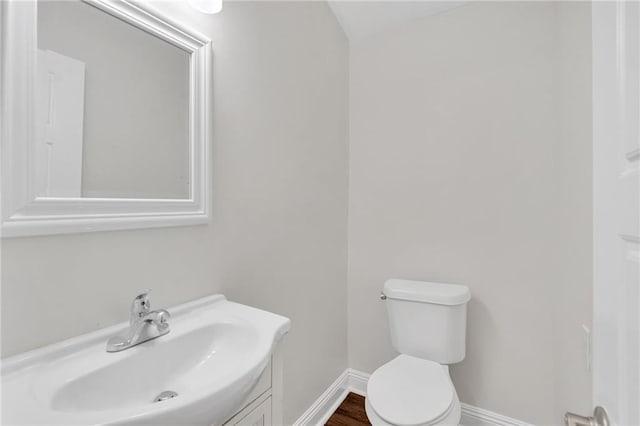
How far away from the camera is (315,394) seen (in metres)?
1.74

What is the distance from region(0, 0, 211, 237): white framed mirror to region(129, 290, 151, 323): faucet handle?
0.68 ft

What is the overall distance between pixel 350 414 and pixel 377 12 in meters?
2.40

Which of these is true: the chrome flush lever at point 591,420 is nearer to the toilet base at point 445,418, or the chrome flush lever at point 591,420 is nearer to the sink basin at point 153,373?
the sink basin at point 153,373

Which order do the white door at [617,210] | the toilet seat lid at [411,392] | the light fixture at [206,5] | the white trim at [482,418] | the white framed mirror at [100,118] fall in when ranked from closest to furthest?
the white door at [617,210], the white framed mirror at [100,118], the light fixture at [206,5], the toilet seat lid at [411,392], the white trim at [482,418]

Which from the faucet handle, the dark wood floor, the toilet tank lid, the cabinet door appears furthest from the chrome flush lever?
the dark wood floor

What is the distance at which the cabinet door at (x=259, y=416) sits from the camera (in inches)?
32.4

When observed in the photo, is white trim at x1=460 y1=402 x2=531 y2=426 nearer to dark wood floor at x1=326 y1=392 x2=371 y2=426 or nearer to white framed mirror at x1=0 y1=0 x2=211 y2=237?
dark wood floor at x1=326 y1=392 x2=371 y2=426

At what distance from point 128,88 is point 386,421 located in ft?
4.74

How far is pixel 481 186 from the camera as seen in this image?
1673mm

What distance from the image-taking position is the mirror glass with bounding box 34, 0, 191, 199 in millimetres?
767

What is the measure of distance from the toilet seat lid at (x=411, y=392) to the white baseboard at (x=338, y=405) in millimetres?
506

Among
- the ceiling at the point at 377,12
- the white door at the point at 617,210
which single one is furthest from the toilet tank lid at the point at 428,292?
the ceiling at the point at 377,12

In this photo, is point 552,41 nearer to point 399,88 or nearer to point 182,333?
point 399,88

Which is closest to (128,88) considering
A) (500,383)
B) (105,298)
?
(105,298)
